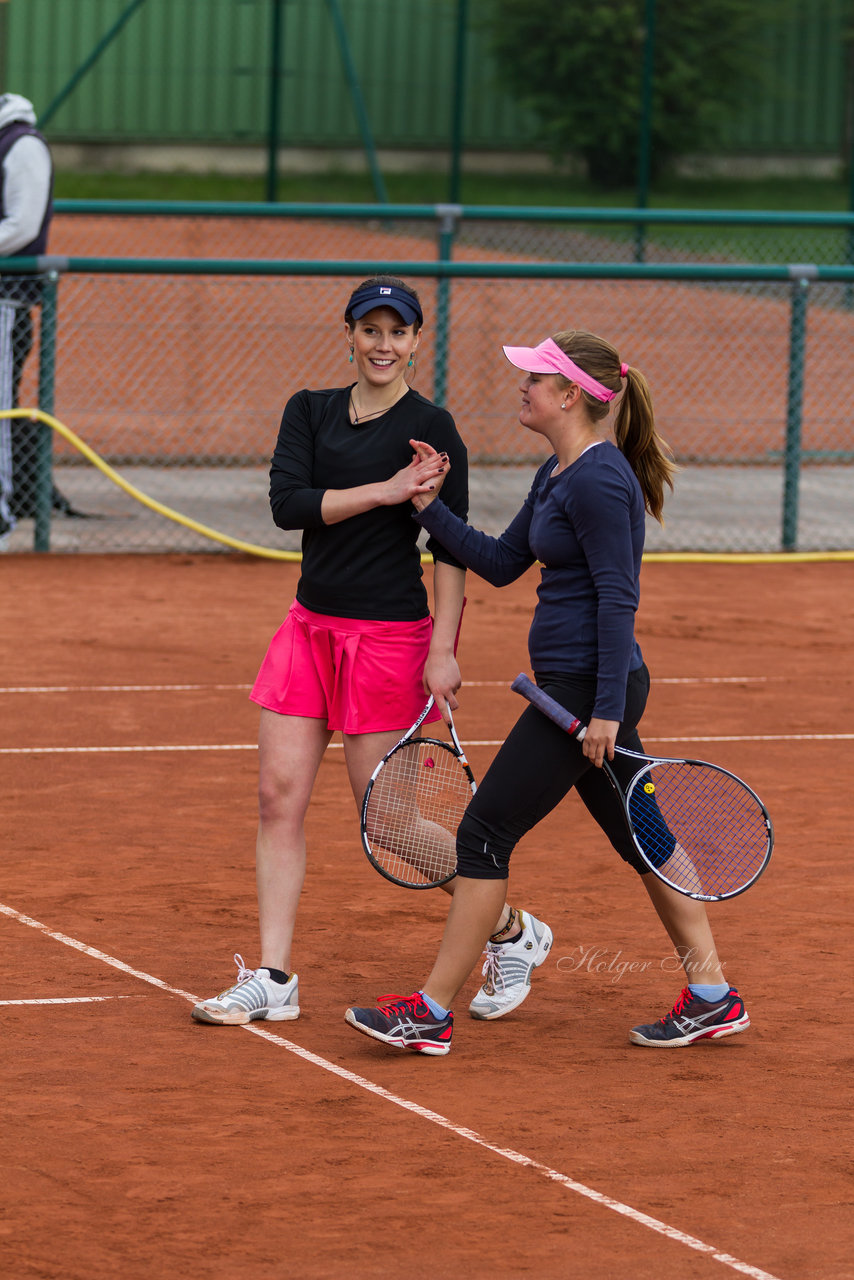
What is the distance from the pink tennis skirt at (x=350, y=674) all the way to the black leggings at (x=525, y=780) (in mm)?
343

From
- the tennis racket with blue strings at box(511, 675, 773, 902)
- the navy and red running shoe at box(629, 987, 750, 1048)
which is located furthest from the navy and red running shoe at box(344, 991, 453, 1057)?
the tennis racket with blue strings at box(511, 675, 773, 902)

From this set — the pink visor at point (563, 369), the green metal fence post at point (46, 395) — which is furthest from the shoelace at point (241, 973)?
the green metal fence post at point (46, 395)

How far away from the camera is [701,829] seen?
529 cm

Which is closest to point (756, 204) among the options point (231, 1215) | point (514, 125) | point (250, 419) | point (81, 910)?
point (514, 125)

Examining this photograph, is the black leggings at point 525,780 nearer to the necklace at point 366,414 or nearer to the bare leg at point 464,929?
the bare leg at point 464,929

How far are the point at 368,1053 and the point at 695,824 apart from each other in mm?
1009

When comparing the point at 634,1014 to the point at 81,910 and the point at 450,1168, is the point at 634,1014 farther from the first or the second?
the point at 81,910

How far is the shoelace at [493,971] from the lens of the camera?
552cm

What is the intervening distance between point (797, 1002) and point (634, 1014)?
453 millimetres

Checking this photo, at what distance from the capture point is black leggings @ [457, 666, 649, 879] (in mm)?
4996

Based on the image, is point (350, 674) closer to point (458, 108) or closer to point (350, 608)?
point (350, 608)

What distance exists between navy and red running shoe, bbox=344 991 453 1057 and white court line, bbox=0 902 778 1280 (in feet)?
0.40

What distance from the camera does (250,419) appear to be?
16.1m

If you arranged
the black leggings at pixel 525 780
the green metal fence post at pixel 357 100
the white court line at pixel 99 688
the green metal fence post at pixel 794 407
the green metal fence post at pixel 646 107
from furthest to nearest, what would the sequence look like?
1. the green metal fence post at pixel 357 100
2. the green metal fence post at pixel 646 107
3. the green metal fence post at pixel 794 407
4. the white court line at pixel 99 688
5. the black leggings at pixel 525 780
